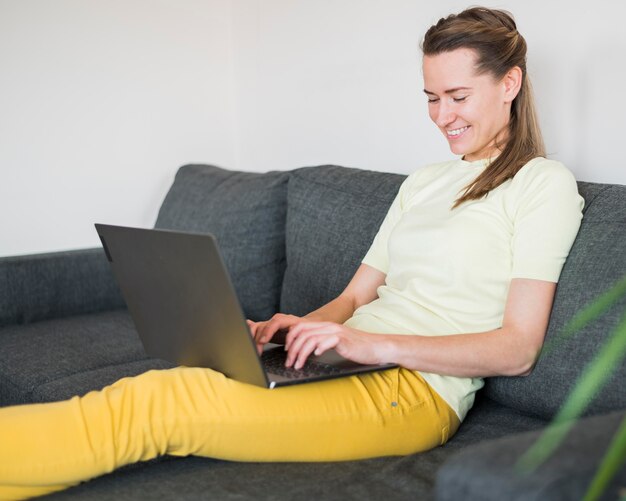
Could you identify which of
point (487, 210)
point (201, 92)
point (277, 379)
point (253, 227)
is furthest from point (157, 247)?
point (201, 92)

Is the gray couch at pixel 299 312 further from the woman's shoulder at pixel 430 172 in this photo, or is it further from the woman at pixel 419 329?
the woman's shoulder at pixel 430 172

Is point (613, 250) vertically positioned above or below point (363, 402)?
above

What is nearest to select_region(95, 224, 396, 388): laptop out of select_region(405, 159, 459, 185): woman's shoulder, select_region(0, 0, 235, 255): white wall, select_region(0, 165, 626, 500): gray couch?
select_region(0, 165, 626, 500): gray couch

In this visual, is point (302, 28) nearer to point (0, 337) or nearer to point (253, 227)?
point (253, 227)

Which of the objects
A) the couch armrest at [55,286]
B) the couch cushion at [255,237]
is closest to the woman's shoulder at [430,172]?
the couch cushion at [255,237]

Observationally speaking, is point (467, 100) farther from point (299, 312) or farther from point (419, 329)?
point (299, 312)

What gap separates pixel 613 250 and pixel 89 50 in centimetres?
209

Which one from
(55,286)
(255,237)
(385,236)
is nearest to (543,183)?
(385,236)

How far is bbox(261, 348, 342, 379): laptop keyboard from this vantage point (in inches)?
59.8

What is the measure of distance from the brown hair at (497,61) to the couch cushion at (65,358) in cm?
93

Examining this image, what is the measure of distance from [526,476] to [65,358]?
154 cm

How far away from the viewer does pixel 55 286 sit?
278 centimetres

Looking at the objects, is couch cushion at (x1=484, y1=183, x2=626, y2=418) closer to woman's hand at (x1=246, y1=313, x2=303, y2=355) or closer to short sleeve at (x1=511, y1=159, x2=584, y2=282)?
short sleeve at (x1=511, y1=159, x2=584, y2=282)

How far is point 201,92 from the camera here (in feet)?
11.1
